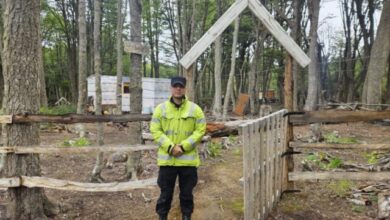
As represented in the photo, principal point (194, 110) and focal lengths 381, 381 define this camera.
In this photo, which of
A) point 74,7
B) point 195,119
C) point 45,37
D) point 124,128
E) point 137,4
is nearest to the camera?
point 195,119

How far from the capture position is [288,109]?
21.1 feet

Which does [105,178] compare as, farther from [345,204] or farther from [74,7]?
[74,7]

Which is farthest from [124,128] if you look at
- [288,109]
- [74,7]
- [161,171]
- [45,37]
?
[45,37]

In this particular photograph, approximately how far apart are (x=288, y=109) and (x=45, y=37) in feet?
103

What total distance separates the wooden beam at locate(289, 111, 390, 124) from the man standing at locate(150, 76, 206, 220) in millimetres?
2085

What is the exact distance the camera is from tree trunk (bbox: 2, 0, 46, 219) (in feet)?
16.7

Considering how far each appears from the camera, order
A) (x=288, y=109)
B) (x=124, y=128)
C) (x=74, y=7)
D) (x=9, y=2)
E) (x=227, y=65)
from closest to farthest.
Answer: (x=9, y=2)
(x=288, y=109)
(x=124, y=128)
(x=74, y=7)
(x=227, y=65)

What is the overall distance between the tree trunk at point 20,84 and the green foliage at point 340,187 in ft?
15.8

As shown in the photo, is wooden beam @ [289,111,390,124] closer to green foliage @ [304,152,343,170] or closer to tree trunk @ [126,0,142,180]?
green foliage @ [304,152,343,170]

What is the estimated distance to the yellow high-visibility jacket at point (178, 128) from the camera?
4438mm

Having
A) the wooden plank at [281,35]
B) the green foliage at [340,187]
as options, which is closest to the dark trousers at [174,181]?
the wooden plank at [281,35]

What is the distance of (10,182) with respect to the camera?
16.5 ft

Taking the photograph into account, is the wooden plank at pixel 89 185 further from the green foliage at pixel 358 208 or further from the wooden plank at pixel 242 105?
the wooden plank at pixel 242 105

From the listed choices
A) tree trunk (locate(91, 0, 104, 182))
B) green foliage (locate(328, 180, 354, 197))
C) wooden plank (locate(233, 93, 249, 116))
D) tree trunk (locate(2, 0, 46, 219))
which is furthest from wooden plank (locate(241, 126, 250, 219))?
wooden plank (locate(233, 93, 249, 116))
